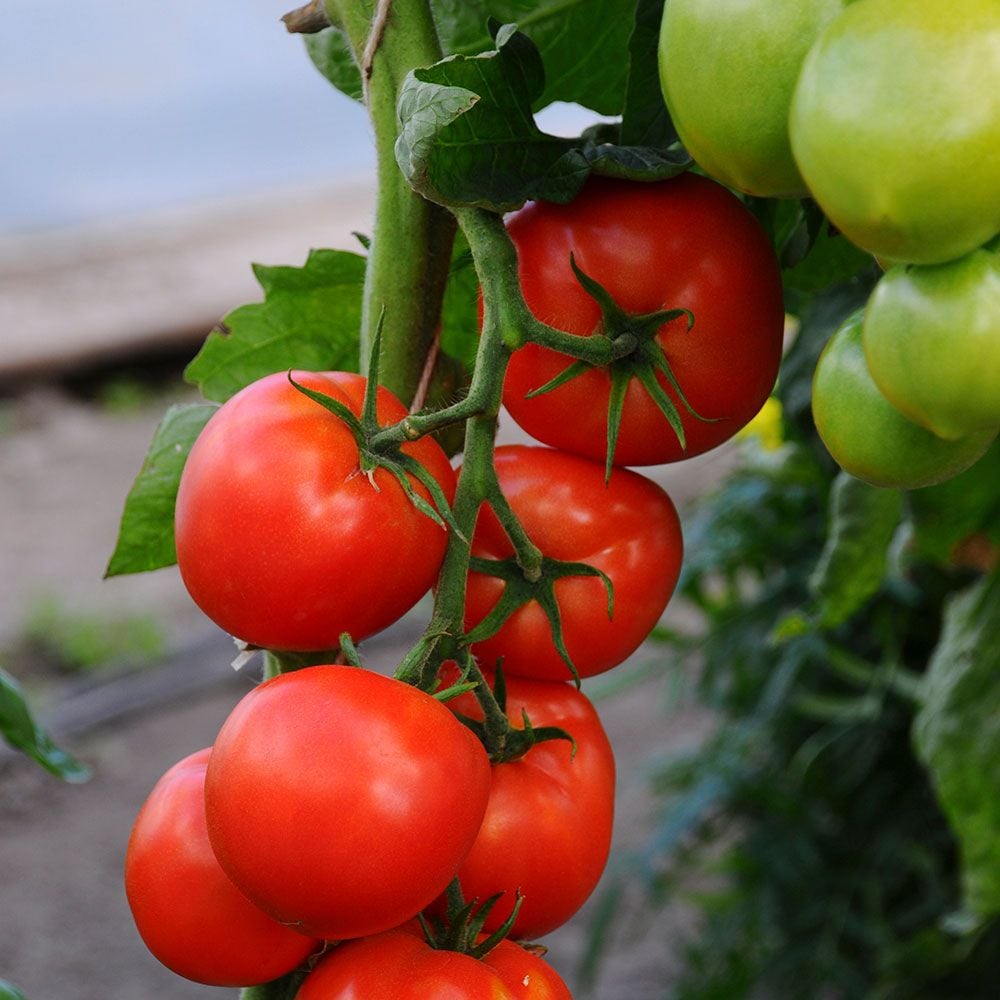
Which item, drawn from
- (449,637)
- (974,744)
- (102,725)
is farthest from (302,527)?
(102,725)

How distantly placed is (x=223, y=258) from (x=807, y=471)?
3209 millimetres

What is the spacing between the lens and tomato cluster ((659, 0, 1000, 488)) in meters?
0.31

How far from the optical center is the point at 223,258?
4.11 meters

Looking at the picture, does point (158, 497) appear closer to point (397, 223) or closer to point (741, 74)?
point (397, 223)

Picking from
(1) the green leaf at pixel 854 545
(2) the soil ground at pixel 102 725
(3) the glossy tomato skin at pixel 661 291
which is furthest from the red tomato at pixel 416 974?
(2) the soil ground at pixel 102 725

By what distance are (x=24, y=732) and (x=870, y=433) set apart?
474 mm

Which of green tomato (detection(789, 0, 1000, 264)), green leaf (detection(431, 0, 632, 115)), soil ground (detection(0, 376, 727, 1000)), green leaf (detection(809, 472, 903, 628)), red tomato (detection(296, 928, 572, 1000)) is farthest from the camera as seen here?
soil ground (detection(0, 376, 727, 1000))

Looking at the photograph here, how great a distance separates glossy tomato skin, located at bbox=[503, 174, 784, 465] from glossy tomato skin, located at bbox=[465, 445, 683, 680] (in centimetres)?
2

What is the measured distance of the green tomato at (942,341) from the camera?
0.32 m

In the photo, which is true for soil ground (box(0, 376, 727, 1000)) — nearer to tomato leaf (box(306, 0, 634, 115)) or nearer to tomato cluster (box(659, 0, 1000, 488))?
tomato leaf (box(306, 0, 634, 115))

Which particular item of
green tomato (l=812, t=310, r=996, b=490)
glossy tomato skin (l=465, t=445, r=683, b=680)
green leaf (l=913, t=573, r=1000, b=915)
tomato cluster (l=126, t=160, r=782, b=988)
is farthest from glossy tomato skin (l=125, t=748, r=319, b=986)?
green leaf (l=913, t=573, r=1000, b=915)

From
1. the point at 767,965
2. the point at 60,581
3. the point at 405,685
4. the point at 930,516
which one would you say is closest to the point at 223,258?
the point at 60,581

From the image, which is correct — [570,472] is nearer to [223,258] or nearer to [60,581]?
[60,581]

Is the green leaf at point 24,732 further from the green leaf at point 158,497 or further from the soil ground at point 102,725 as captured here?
the soil ground at point 102,725
